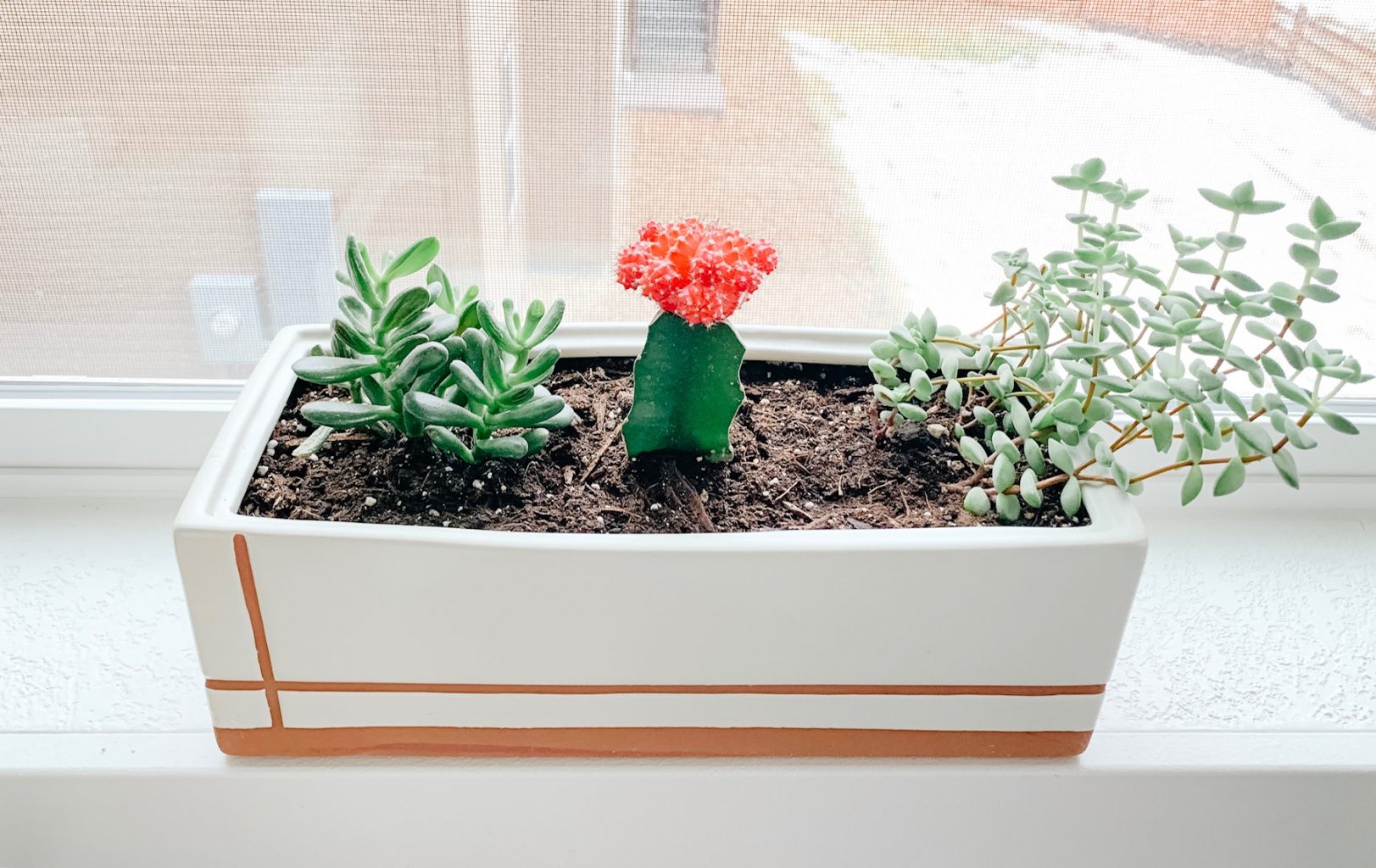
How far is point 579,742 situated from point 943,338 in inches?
14.0

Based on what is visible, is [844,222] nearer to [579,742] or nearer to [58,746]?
[579,742]

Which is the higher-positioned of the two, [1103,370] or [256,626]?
[1103,370]

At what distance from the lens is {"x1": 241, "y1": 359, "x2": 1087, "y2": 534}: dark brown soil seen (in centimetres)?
67

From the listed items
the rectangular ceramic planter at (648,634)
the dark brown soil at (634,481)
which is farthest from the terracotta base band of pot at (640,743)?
the dark brown soil at (634,481)

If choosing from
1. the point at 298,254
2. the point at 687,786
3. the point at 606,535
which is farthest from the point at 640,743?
the point at 298,254

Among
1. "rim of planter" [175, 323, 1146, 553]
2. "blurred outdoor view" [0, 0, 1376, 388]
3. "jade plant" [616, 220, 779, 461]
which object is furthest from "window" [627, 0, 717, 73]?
"rim of planter" [175, 323, 1146, 553]

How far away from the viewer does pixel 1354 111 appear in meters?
0.87

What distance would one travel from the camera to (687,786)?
0.71 meters

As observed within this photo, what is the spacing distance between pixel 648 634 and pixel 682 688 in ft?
0.16

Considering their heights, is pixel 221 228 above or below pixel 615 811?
above

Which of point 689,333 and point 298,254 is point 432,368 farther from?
point 298,254

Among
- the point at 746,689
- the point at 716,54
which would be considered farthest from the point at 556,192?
the point at 746,689

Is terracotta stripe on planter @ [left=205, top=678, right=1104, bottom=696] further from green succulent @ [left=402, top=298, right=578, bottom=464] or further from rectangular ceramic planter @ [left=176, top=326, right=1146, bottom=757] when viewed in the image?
green succulent @ [left=402, top=298, right=578, bottom=464]

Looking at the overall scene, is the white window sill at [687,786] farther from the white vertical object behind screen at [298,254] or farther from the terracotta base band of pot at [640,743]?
the white vertical object behind screen at [298,254]
